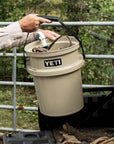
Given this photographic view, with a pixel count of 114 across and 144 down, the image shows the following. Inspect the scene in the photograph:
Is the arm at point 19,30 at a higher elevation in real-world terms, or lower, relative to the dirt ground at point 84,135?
higher

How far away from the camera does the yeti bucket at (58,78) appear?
2275 millimetres

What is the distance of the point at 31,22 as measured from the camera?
2430mm

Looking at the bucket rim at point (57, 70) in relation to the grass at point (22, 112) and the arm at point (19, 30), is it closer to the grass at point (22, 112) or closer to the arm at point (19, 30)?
the arm at point (19, 30)

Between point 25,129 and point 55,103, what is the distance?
67.5 inches

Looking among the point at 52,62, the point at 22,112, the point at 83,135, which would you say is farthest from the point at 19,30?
the point at 22,112

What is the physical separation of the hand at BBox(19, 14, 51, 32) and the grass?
197 cm

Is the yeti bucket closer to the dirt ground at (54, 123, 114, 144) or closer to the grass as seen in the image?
the dirt ground at (54, 123, 114, 144)

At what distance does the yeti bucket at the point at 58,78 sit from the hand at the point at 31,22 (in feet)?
0.48

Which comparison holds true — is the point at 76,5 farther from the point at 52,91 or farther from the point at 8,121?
the point at 52,91

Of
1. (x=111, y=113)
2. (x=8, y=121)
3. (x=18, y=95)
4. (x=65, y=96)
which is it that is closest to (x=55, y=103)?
(x=65, y=96)

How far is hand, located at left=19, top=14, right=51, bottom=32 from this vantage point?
2404 mm

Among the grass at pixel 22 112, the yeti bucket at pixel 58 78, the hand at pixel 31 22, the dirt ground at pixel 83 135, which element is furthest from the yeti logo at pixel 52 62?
the grass at pixel 22 112

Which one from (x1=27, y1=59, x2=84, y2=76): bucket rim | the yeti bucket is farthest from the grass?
(x1=27, y1=59, x2=84, y2=76): bucket rim

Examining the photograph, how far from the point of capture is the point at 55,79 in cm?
233
